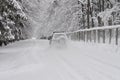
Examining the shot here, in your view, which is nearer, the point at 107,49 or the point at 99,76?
the point at 99,76

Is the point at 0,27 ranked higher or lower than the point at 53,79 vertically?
higher

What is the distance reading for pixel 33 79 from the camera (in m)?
6.84

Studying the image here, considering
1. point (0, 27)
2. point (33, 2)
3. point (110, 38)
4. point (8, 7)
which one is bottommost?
point (110, 38)

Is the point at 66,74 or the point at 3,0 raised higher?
the point at 3,0

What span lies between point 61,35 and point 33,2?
31.3 meters

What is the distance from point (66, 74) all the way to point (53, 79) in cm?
77

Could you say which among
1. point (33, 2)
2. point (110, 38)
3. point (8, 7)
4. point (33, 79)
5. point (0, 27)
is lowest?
point (33, 79)

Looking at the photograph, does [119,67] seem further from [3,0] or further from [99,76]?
[3,0]

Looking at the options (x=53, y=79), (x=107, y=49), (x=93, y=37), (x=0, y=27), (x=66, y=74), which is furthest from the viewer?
(x=93, y=37)

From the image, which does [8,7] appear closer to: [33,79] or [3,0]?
[3,0]

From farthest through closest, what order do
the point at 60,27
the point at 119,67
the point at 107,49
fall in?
the point at 60,27 → the point at 107,49 → the point at 119,67

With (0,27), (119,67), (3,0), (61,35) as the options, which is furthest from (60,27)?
(119,67)

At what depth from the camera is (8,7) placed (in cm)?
1384

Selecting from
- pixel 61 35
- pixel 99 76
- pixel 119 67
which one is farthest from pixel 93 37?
pixel 99 76
